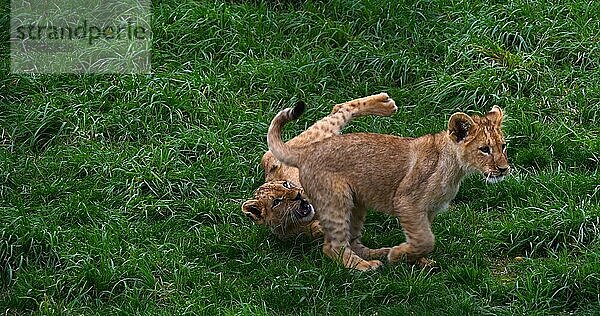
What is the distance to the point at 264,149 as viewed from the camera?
9734 mm

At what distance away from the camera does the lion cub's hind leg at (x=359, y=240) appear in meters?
8.17

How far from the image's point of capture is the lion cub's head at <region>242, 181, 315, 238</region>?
27.7ft

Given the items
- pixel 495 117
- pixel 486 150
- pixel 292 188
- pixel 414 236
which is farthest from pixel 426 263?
pixel 292 188

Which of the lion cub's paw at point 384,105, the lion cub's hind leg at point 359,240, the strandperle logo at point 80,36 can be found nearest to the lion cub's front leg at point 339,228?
the lion cub's hind leg at point 359,240

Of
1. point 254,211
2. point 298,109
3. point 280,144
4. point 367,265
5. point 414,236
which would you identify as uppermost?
point 298,109

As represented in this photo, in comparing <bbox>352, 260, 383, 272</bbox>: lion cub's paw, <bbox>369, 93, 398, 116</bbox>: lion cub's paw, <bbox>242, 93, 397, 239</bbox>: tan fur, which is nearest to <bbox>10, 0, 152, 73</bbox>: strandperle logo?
<bbox>242, 93, 397, 239</bbox>: tan fur

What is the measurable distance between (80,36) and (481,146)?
4.93 m

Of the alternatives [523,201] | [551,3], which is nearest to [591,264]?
[523,201]

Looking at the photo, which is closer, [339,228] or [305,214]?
[339,228]

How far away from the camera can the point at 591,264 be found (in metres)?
7.47

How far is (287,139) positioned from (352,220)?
1.80 meters

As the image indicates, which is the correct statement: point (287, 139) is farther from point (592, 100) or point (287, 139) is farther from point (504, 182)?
point (592, 100)

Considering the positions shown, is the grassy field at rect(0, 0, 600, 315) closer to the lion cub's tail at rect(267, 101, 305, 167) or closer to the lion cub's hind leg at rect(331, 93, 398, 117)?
the lion cub's hind leg at rect(331, 93, 398, 117)

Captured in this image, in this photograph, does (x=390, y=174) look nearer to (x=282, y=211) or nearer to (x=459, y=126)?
(x=459, y=126)
